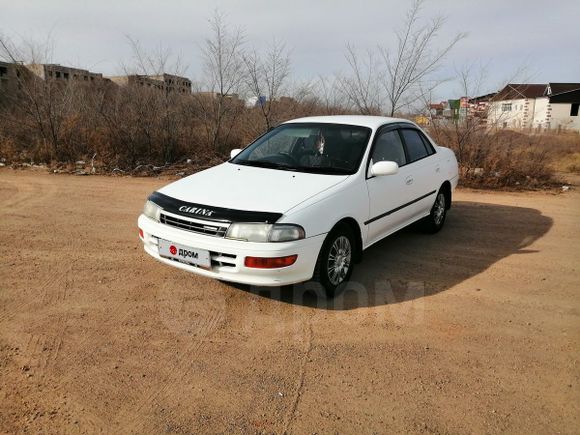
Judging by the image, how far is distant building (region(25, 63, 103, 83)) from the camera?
37.1ft

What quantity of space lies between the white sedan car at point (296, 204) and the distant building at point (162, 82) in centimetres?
728

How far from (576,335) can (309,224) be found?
7.17 ft

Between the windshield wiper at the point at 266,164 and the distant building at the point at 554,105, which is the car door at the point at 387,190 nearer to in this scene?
the windshield wiper at the point at 266,164

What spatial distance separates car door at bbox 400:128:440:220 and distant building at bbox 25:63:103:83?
10142 millimetres

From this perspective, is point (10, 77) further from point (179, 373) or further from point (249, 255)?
point (179, 373)

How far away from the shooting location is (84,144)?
36.8ft

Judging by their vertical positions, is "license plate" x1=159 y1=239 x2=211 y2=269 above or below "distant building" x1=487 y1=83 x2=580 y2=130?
below

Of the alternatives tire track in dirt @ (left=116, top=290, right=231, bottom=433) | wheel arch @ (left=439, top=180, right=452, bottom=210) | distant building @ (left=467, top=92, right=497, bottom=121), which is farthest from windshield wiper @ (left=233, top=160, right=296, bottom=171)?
distant building @ (left=467, top=92, right=497, bottom=121)

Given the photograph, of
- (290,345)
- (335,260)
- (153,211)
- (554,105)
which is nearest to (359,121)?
(335,260)

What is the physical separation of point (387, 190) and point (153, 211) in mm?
2261

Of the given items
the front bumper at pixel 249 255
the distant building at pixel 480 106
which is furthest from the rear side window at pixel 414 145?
the distant building at pixel 480 106

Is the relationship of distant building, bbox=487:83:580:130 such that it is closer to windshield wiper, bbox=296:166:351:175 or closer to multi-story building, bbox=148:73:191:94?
multi-story building, bbox=148:73:191:94

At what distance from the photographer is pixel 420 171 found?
507cm

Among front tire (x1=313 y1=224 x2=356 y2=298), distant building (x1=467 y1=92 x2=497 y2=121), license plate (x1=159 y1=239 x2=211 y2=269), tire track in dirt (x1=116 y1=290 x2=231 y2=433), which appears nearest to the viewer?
tire track in dirt (x1=116 y1=290 x2=231 y2=433)
